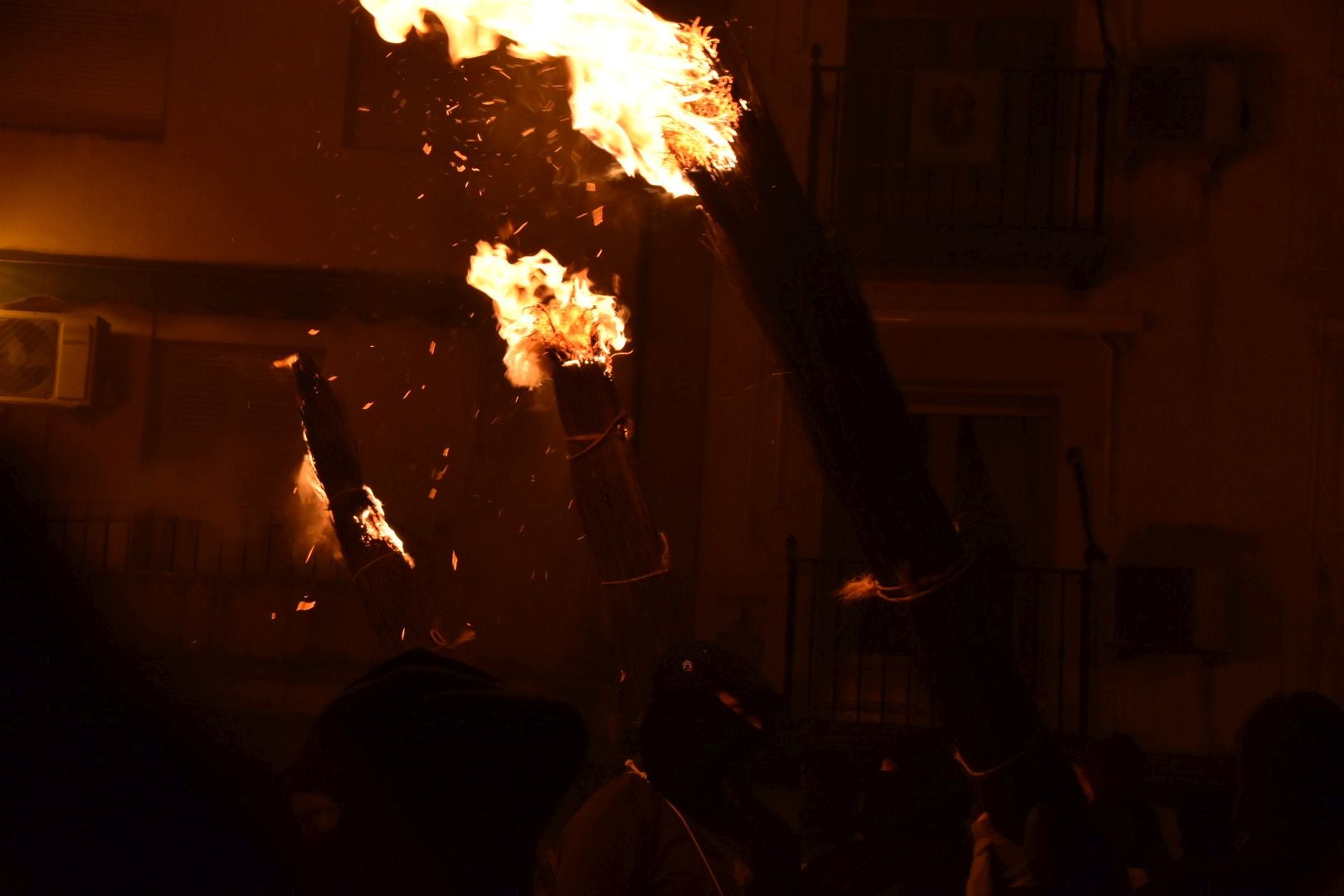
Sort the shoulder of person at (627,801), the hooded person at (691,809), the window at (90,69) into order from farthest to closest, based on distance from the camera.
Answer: the window at (90,69), the shoulder of person at (627,801), the hooded person at (691,809)

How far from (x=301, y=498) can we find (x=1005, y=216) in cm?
504

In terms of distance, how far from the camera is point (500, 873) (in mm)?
1862

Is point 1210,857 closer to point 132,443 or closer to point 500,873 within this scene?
point 500,873

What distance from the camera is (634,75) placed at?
10.5 ft

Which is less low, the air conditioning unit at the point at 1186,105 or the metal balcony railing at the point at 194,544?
the air conditioning unit at the point at 1186,105

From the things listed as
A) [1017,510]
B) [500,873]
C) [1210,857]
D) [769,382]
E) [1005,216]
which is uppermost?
[1005,216]

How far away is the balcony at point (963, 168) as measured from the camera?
7.27 metres

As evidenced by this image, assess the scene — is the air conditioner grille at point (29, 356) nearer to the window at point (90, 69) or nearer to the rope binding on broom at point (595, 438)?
the window at point (90, 69)

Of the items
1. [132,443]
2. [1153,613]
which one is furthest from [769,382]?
[132,443]

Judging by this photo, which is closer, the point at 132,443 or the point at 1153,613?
the point at 1153,613

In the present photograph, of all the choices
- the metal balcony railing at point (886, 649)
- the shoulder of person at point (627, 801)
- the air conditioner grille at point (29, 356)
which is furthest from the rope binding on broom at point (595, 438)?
the air conditioner grille at point (29, 356)

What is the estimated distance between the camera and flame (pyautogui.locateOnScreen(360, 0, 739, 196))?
277 centimetres

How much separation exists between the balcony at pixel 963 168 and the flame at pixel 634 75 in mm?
3641

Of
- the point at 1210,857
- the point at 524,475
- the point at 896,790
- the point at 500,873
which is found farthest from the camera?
the point at 524,475
